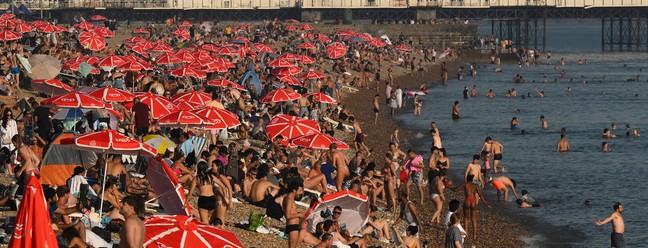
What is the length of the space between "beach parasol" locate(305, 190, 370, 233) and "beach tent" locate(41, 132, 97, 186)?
3.89 meters

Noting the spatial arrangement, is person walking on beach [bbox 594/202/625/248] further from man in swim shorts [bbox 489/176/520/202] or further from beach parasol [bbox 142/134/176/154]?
beach parasol [bbox 142/134/176/154]

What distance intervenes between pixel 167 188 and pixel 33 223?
16.3ft

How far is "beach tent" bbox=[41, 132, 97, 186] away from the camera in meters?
18.4

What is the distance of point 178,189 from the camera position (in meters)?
16.0

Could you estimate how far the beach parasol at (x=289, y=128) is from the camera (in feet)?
78.8

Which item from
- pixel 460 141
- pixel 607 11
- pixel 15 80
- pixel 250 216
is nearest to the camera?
pixel 250 216

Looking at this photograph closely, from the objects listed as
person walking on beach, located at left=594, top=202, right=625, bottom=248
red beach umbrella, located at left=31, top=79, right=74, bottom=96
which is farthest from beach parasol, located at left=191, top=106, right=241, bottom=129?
person walking on beach, located at left=594, top=202, right=625, bottom=248

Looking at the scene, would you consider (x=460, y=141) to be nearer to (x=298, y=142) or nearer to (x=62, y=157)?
(x=298, y=142)

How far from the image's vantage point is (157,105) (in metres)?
24.3

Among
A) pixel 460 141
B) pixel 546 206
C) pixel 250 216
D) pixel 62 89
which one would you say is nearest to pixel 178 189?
pixel 250 216

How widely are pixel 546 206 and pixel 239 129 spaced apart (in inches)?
296

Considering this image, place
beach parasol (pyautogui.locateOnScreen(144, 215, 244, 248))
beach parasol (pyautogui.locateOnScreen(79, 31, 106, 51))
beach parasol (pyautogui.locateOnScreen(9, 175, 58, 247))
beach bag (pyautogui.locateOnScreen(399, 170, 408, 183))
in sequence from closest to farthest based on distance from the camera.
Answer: beach parasol (pyautogui.locateOnScreen(9, 175, 58, 247))
beach parasol (pyautogui.locateOnScreen(144, 215, 244, 248))
beach bag (pyautogui.locateOnScreen(399, 170, 408, 183))
beach parasol (pyautogui.locateOnScreen(79, 31, 106, 51))

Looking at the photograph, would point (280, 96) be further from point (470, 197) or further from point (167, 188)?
point (167, 188)

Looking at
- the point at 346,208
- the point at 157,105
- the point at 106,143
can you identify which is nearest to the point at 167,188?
the point at 106,143
